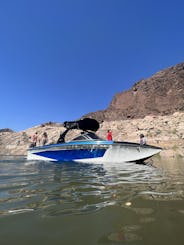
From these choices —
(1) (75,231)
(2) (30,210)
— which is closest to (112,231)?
(1) (75,231)

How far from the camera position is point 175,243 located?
2365 millimetres

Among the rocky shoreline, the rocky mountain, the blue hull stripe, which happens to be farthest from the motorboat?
the rocky mountain

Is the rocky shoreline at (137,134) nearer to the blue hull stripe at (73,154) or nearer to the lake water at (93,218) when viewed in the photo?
the blue hull stripe at (73,154)

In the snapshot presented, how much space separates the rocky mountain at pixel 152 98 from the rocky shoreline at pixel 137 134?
8.17 m

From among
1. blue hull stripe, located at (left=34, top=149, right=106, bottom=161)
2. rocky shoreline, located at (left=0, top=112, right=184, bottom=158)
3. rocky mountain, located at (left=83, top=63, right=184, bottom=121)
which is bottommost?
blue hull stripe, located at (left=34, top=149, right=106, bottom=161)

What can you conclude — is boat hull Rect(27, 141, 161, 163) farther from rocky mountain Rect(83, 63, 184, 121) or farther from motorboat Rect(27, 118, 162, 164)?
rocky mountain Rect(83, 63, 184, 121)

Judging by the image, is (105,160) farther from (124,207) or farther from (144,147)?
(124,207)

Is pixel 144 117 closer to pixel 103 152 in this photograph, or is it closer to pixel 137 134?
pixel 137 134

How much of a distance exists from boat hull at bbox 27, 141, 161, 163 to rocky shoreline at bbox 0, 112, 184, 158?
24.3 meters

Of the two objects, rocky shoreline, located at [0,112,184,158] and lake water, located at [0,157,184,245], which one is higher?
rocky shoreline, located at [0,112,184,158]

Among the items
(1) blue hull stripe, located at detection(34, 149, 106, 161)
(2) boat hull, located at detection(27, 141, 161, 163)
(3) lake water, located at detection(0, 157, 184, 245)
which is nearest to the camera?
(3) lake water, located at detection(0, 157, 184, 245)

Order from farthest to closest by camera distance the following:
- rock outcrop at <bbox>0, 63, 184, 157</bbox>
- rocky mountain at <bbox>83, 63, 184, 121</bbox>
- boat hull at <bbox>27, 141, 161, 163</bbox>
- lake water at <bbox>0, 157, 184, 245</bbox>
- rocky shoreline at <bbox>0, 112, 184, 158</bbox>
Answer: rocky mountain at <bbox>83, 63, 184, 121</bbox>, rock outcrop at <bbox>0, 63, 184, 157</bbox>, rocky shoreline at <bbox>0, 112, 184, 158</bbox>, boat hull at <bbox>27, 141, 161, 163</bbox>, lake water at <bbox>0, 157, 184, 245</bbox>

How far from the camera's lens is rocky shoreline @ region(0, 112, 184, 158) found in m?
44.2

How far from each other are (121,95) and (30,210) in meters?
88.0
